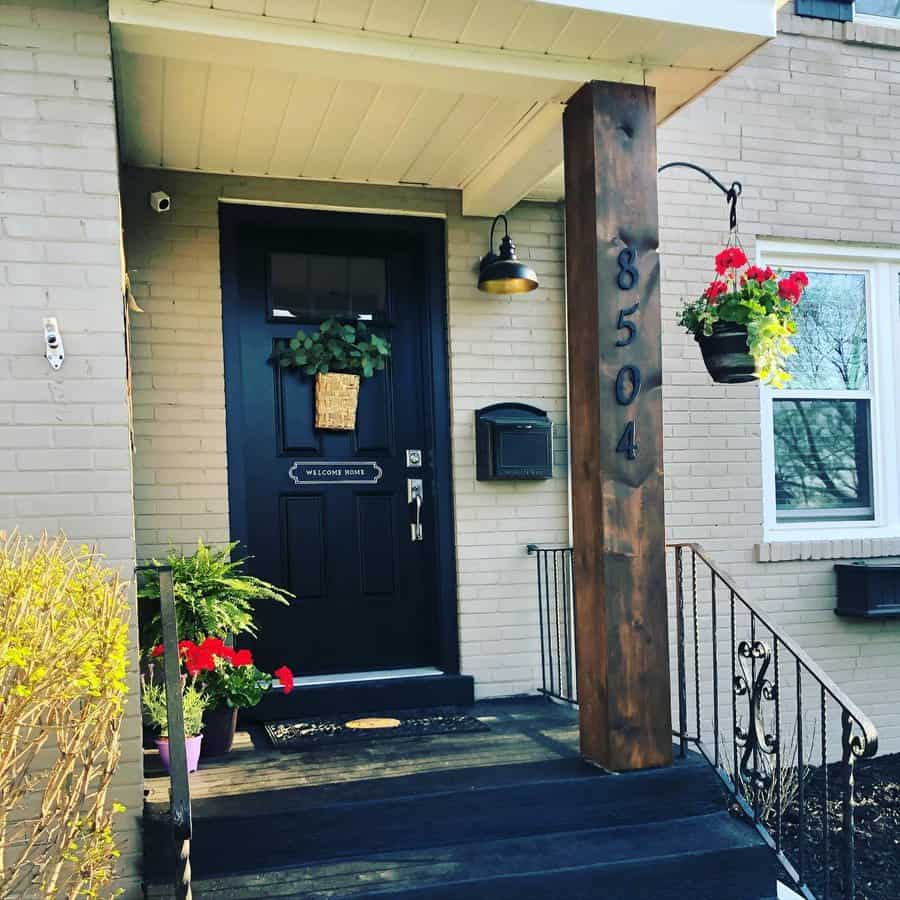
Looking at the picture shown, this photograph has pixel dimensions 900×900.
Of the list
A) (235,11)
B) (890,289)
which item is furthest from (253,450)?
(890,289)

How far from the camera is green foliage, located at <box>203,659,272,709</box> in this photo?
3.71m

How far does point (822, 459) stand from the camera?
5.35 meters

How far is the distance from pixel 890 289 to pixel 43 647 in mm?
4809

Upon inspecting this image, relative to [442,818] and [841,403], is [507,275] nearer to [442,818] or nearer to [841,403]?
[841,403]

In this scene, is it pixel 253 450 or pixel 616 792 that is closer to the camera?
pixel 616 792

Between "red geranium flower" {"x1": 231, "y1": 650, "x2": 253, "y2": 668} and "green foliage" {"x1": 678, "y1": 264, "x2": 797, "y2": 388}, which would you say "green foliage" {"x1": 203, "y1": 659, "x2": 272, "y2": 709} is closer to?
"red geranium flower" {"x1": 231, "y1": 650, "x2": 253, "y2": 668}

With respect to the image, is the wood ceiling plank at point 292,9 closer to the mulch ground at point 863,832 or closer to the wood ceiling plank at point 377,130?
the wood ceiling plank at point 377,130

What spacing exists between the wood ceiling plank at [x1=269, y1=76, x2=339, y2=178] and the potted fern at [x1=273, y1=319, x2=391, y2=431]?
2.40 feet

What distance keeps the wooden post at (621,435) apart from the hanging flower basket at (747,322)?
314mm

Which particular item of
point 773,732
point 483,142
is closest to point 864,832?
point 773,732

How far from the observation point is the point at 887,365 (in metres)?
5.40

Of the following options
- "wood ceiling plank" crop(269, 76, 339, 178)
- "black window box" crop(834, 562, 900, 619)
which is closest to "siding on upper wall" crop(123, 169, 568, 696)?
"wood ceiling plank" crop(269, 76, 339, 178)

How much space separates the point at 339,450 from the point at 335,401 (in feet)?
0.80

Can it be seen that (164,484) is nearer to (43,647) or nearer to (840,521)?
(43,647)
